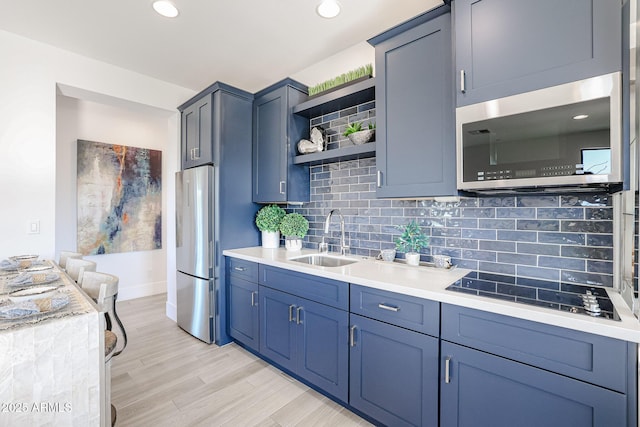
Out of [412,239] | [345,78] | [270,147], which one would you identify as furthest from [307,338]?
[345,78]

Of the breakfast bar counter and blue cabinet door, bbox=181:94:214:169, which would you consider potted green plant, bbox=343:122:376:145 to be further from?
the breakfast bar counter

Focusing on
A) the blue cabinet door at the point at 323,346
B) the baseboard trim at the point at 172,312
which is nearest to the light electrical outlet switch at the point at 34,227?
the baseboard trim at the point at 172,312

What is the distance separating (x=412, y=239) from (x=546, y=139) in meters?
0.98

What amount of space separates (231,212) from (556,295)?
2.49 m

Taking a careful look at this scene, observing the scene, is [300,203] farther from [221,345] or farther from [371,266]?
[221,345]

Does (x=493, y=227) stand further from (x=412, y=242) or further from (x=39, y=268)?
(x=39, y=268)

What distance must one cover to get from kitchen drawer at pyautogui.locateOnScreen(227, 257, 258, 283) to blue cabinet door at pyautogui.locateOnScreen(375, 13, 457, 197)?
1.23 metres

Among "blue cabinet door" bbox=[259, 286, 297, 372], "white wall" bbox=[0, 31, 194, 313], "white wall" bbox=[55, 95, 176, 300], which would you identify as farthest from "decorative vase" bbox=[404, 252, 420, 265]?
"white wall" bbox=[0, 31, 194, 313]

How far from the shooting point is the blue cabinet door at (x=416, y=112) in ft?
5.48

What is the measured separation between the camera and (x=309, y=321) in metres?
1.98

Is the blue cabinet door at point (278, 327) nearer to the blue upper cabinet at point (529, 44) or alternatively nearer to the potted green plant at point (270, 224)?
the potted green plant at point (270, 224)

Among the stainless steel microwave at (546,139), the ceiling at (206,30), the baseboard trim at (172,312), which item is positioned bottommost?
the baseboard trim at (172,312)

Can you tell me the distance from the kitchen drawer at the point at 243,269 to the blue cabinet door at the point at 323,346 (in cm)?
58

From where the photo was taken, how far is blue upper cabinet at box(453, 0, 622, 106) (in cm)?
119
